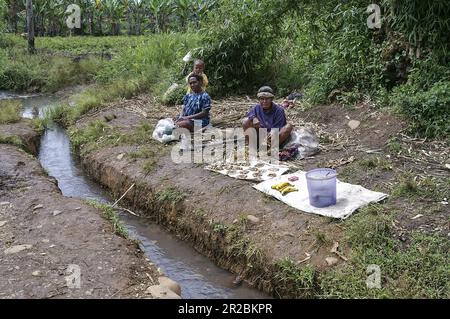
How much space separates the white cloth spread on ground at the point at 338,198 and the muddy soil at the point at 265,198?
74 millimetres

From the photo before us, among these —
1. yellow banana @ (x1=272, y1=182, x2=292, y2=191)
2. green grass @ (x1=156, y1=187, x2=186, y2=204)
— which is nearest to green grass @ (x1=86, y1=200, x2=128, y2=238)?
green grass @ (x1=156, y1=187, x2=186, y2=204)

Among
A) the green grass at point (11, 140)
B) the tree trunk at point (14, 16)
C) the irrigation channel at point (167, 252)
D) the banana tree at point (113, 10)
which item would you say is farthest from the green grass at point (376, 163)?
the tree trunk at point (14, 16)

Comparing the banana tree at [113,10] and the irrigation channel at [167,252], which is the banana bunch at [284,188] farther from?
the banana tree at [113,10]

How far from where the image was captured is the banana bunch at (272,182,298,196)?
5266 millimetres

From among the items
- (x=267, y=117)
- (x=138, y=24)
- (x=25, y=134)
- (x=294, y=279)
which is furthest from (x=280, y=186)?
(x=138, y=24)

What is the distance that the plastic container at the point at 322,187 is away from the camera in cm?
477

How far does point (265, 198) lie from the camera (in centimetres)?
533

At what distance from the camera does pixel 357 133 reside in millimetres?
6715

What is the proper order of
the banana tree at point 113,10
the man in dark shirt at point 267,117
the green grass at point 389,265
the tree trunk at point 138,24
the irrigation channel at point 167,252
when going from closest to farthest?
the green grass at point 389,265 < the irrigation channel at point 167,252 < the man in dark shirt at point 267,117 < the banana tree at point 113,10 < the tree trunk at point 138,24

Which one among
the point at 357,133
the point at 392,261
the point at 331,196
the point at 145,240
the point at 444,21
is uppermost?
the point at 444,21

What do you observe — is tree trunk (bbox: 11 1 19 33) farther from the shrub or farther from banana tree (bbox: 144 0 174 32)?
the shrub

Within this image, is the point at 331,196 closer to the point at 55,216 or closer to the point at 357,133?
the point at 357,133
